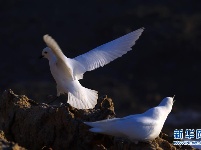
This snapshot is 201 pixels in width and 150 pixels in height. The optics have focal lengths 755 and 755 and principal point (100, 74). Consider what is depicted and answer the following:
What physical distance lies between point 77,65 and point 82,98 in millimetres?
817

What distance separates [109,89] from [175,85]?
4.13 ft

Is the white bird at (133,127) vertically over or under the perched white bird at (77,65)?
under

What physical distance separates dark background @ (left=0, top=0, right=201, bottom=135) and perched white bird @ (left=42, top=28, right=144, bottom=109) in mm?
4759

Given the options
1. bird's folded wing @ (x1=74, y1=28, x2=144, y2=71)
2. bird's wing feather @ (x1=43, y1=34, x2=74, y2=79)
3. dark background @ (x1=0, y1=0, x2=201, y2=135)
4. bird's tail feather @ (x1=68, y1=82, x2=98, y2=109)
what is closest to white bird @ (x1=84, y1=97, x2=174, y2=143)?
bird's tail feather @ (x1=68, y1=82, x2=98, y2=109)

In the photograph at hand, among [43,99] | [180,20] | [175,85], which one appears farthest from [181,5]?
[43,99]

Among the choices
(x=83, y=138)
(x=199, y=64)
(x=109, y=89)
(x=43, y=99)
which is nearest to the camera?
(x=83, y=138)

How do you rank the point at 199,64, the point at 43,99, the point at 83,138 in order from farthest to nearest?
the point at 199,64
the point at 43,99
the point at 83,138

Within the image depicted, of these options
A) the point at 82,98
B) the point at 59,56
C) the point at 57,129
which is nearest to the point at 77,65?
the point at 59,56

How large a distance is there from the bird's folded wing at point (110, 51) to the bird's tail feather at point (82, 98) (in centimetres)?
61

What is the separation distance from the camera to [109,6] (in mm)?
18922

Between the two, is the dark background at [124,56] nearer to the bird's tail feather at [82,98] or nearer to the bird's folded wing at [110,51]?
the bird's folded wing at [110,51]

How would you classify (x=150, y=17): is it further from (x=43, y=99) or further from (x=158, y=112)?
(x=158, y=112)

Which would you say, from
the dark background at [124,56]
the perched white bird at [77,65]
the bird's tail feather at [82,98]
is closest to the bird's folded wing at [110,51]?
the perched white bird at [77,65]

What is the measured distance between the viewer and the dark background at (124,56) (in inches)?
551
